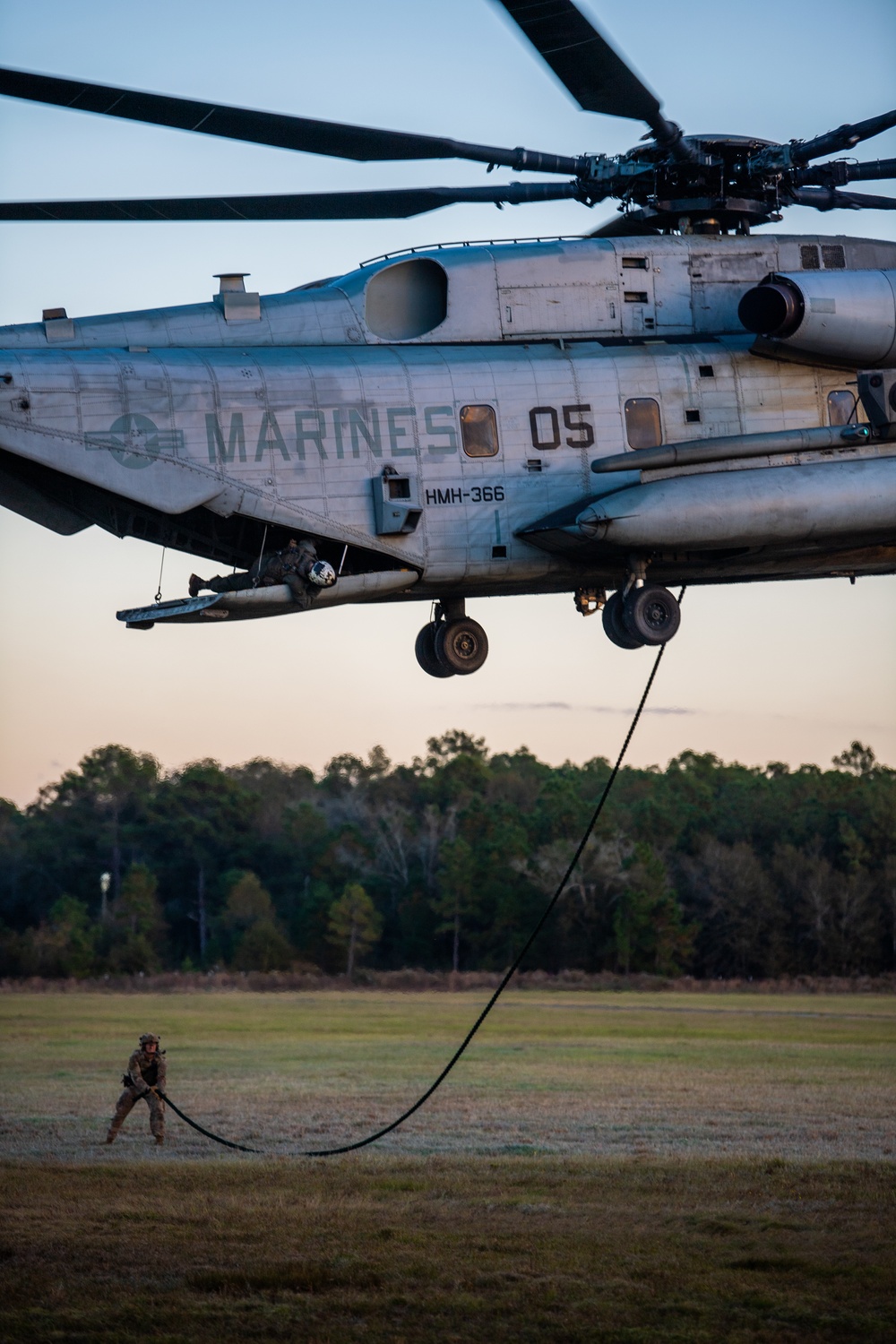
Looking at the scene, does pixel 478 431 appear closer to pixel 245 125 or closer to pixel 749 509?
pixel 749 509

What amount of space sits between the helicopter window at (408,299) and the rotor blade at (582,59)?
3.17m

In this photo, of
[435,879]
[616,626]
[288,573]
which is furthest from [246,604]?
[435,879]

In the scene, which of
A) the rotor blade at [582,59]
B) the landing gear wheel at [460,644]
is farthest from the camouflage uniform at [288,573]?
the rotor blade at [582,59]

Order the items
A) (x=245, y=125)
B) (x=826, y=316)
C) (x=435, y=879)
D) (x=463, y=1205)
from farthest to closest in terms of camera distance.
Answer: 1. (x=435, y=879)
2. (x=463, y=1205)
3. (x=826, y=316)
4. (x=245, y=125)

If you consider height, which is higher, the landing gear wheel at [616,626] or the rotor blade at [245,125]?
the rotor blade at [245,125]

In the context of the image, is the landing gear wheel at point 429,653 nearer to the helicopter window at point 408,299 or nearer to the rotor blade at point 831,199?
the helicopter window at point 408,299

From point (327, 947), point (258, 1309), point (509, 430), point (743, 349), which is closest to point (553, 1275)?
point (258, 1309)

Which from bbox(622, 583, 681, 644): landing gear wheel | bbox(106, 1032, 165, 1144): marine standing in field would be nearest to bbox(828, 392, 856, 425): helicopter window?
bbox(622, 583, 681, 644): landing gear wheel

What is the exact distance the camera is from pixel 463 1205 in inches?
816

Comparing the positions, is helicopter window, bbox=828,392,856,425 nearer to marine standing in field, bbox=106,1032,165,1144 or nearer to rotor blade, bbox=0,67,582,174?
rotor blade, bbox=0,67,582,174

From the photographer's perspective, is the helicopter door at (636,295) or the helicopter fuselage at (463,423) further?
the helicopter door at (636,295)

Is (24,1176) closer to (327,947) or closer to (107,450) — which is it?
(107,450)

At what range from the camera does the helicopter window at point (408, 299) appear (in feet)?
58.6

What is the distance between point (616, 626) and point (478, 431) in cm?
229
